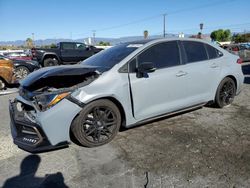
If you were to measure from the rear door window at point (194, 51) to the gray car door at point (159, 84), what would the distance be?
0.26 metres

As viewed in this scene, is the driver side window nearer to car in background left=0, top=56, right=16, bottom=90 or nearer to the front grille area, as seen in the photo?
the front grille area

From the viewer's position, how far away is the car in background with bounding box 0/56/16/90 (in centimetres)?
893

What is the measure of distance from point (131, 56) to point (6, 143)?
8.28 feet

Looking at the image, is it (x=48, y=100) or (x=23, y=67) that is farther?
(x=23, y=67)

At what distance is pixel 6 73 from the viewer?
29.4 feet

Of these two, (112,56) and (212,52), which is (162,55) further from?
(212,52)

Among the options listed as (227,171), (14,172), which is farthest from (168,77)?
(14,172)

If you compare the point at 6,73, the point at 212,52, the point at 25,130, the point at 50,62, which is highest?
the point at 212,52

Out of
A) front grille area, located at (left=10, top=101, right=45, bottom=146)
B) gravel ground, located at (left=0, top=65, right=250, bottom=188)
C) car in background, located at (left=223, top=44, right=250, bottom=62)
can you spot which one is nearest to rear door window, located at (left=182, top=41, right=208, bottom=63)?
gravel ground, located at (left=0, top=65, right=250, bottom=188)

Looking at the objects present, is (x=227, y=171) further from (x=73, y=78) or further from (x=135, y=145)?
(x=73, y=78)

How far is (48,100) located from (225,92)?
391 cm

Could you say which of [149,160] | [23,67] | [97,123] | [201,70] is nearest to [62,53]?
[23,67]

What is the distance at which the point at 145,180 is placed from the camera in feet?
10.1

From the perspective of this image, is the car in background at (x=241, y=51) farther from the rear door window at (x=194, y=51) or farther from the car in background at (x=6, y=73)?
the car in background at (x=6, y=73)
